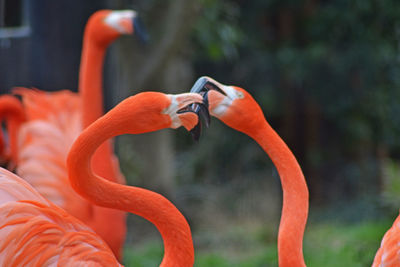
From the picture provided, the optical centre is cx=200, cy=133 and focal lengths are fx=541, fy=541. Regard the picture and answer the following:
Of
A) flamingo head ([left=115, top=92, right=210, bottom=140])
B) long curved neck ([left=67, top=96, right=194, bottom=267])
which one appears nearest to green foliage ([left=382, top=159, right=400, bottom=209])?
long curved neck ([left=67, top=96, right=194, bottom=267])

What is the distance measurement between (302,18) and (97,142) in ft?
20.7

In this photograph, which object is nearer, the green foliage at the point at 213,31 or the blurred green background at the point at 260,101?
the blurred green background at the point at 260,101

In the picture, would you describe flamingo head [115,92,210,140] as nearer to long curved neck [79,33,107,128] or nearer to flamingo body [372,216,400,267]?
flamingo body [372,216,400,267]

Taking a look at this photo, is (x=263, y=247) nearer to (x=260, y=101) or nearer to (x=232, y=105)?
(x=260, y=101)

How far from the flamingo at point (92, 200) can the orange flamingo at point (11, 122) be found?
1695 mm

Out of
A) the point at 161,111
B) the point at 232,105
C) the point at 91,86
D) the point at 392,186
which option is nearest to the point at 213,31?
the point at 392,186

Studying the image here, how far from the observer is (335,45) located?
707 cm

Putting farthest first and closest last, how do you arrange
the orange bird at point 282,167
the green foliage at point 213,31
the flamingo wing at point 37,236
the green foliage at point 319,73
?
the green foliage at point 319,73 < the green foliage at point 213,31 < the orange bird at point 282,167 < the flamingo wing at point 37,236

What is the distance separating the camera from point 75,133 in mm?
3557

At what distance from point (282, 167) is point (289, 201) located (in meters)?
0.15

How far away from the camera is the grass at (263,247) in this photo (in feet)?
15.0

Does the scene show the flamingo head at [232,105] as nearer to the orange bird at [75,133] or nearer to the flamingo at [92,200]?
the flamingo at [92,200]

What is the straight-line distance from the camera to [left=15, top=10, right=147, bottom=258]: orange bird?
10.0 ft

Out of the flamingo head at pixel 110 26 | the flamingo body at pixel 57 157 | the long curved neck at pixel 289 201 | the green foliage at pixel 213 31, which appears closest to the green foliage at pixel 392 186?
the green foliage at pixel 213 31
